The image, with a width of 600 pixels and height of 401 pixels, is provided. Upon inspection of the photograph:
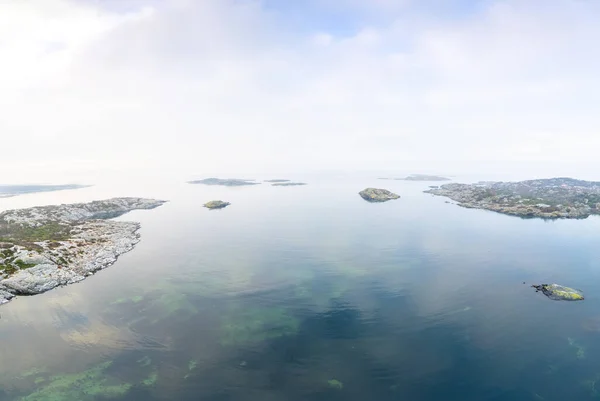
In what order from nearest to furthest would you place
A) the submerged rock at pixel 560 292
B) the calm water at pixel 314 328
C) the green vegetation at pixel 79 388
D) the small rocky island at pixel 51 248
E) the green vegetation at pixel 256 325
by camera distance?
the green vegetation at pixel 79 388, the calm water at pixel 314 328, the green vegetation at pixel 256 325, the submerged rock at pixel 560 292, the small rocky island at pixel 51 248

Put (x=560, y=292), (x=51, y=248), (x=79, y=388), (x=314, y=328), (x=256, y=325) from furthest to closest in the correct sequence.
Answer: (x=51, y=248)
(x=560, y=292)
(x=256, y=325)
(x=314, y=328)
(x=79, y=388)

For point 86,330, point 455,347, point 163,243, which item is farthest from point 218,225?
point 455,347

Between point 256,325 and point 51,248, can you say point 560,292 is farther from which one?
point 51,248

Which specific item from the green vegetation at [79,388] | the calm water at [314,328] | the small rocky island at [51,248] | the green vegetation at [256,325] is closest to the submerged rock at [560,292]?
the calm water at [314,328]

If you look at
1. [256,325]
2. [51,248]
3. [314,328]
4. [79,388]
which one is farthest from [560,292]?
[51,248]

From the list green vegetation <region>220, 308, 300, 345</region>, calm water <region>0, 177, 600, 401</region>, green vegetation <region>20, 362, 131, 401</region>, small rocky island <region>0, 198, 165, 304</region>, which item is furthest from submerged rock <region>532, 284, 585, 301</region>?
small rocky island <region>0, 198, 165, 304</region>

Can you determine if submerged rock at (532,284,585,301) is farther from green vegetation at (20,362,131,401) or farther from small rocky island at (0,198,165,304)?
small rocky island at (0,198,165,304)

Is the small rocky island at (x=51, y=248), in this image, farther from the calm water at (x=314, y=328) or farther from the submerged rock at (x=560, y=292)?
the submerged rock at (x=560, y=292)
